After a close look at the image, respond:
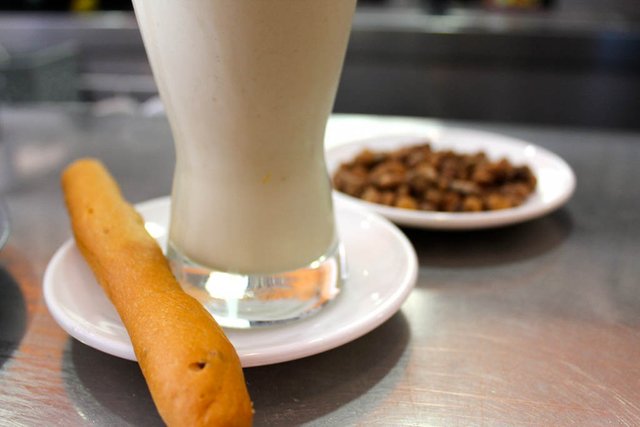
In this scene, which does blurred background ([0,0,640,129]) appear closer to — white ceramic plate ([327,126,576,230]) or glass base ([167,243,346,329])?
white ceramic plate ([327,126,576,230])

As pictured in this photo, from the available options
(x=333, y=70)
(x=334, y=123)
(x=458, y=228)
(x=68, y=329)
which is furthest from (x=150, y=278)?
(x=334, y=123)

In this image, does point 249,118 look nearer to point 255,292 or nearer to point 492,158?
point 255,292

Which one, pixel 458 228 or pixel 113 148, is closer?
pixel 458 228

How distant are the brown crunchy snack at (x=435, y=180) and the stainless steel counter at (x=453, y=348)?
36 millimetres

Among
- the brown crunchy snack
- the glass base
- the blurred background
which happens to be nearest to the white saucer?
the glass base

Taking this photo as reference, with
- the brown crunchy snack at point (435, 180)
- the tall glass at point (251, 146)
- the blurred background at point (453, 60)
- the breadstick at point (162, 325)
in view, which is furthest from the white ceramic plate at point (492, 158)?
the blurred background at point (453, 60)

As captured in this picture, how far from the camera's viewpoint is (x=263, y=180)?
0.49 m

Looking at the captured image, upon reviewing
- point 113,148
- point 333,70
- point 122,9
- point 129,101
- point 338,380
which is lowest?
point 129,101

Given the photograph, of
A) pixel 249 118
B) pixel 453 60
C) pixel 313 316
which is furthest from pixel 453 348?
pixel 453 60

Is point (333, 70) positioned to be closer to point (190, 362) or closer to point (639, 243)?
point (190, 362)

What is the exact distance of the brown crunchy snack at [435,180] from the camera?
745mm

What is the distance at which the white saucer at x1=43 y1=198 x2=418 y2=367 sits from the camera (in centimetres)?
44

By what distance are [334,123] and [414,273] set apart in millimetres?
655

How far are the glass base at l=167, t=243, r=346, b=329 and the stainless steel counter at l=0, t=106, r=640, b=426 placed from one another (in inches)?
1.5
